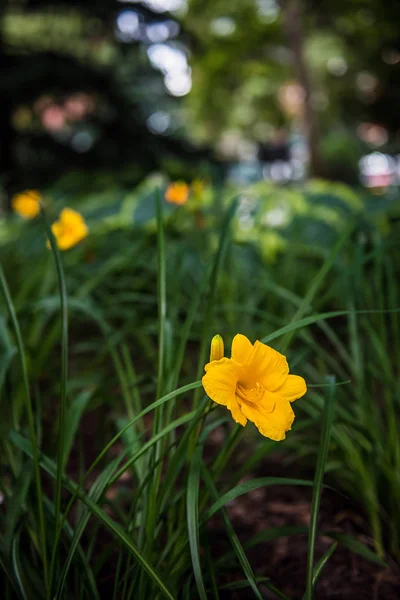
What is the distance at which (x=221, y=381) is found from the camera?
43 centimetres

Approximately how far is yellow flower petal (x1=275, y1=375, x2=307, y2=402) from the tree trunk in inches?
264

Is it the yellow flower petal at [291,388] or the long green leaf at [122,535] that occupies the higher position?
the yellow flower petal at [291,388]

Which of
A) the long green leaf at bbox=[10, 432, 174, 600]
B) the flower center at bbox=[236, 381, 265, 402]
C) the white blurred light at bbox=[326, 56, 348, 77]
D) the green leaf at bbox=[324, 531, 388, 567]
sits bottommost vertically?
the green leaf at bbox=[324, 531, 388, 567]

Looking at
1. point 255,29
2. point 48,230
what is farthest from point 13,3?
point 255,29

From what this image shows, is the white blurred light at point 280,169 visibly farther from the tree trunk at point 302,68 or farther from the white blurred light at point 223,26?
the tree trunk at point 302,68

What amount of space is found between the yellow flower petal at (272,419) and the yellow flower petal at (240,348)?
0.04m

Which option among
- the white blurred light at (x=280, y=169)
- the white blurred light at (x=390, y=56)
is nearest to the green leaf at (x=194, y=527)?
the white blurred light at (x=390, y=56)

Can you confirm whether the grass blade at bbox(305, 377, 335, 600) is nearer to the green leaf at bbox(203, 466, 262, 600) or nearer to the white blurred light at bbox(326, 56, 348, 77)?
the green leaf at bbox(203, 466, 262, 600)

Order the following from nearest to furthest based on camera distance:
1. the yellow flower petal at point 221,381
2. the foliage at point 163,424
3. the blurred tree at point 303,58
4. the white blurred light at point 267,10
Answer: the yellow flower petal at point 221,381
the foliage at point 163,424
the blurred tree at point 303,58
the white blurred light at point 267,10

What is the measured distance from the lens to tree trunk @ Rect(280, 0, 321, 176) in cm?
659

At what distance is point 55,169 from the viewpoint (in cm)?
334

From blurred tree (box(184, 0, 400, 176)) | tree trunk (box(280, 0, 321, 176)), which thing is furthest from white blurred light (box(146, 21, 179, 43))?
tree trunk (box(280, 0, 321, 176))

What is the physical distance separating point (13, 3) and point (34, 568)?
3705 millimetres

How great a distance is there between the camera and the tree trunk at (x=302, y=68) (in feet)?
21.6
